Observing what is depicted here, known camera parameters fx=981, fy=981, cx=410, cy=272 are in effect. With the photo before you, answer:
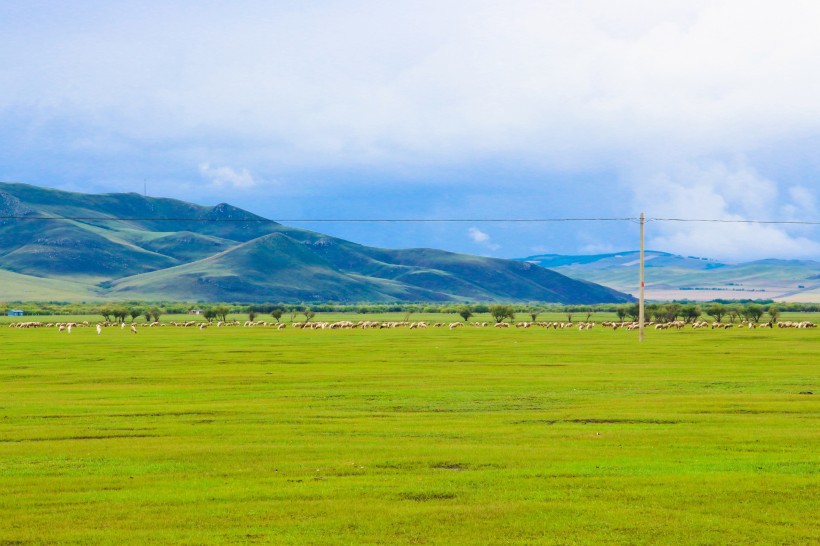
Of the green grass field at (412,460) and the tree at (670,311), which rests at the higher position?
the tree at (670,311)

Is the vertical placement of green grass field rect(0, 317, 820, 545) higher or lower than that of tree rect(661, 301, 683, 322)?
lower

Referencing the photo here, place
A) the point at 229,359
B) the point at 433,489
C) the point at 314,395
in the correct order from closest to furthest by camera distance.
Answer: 1. the point at 433,489
2. the point at 314,395
3. the point at 229,359

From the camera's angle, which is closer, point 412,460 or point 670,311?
point 412,460

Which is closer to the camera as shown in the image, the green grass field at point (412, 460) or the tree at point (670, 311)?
the green grass field at point (412, 460)

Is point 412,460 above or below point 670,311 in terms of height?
below

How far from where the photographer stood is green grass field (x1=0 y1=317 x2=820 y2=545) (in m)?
13.4

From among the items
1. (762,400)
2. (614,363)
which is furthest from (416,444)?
(614,363)

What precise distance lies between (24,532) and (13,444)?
27.9ft

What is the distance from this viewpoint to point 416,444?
20469 mm

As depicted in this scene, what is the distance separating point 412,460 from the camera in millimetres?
18312

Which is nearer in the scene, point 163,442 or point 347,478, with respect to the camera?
point 347,478

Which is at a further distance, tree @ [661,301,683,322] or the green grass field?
tree @ [661,301,683,322]

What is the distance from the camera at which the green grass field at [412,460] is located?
527 inches

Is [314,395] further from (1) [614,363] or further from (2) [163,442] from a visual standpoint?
(1) [614,363]
